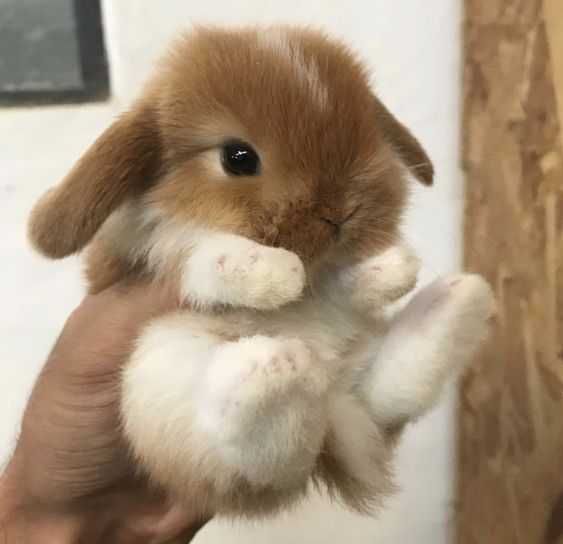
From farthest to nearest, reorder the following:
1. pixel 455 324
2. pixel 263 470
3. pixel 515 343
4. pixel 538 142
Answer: pixel 515 343, pixel 538 142, pixel 455 324, pixel 263 470

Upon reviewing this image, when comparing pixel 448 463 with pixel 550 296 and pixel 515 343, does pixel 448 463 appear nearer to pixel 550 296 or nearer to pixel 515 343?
pixel 515 343

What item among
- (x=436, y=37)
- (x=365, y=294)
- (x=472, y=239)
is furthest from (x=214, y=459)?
(x=436, y=37)

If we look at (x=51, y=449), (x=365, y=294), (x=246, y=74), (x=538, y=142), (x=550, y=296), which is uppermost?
(x=246, y=74)

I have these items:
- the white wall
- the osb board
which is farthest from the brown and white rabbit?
the white wall

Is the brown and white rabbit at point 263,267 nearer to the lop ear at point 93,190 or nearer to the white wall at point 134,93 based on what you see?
the lop ear at point 93,190

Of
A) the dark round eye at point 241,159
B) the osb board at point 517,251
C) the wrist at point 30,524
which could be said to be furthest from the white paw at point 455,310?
the wrist at point 30,524

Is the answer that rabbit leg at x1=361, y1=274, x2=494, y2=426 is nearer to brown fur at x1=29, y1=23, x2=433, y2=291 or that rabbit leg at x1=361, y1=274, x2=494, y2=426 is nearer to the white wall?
brown fur at x1=29, y1=23, x2=433, y2=291

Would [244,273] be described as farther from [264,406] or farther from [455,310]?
[455,310]
